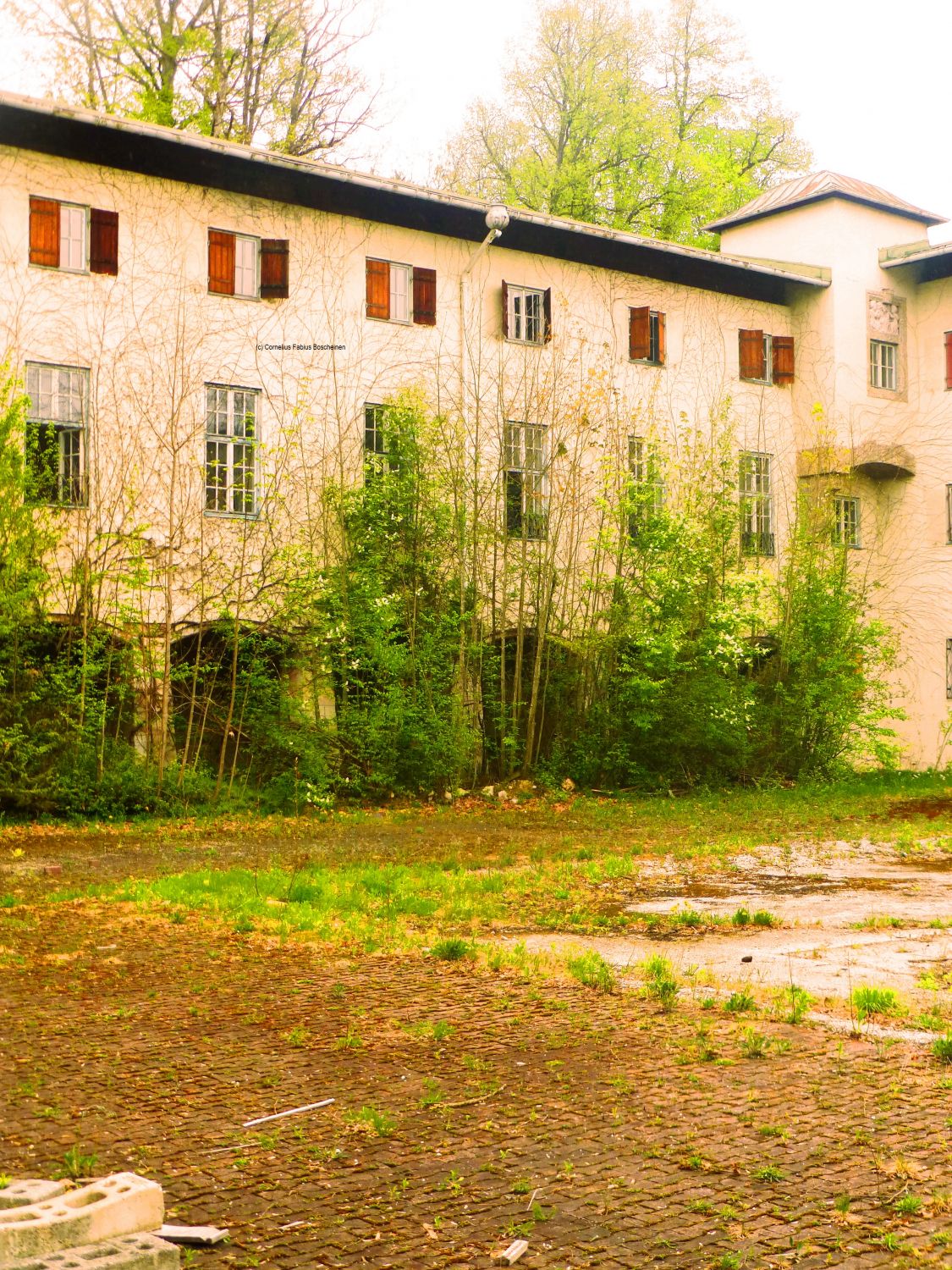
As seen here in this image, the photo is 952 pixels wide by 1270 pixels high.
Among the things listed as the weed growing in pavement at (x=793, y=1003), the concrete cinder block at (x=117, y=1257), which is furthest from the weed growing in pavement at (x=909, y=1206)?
the weed growing in pavement at (x=793, y=1003)

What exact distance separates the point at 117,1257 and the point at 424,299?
73.5 feet

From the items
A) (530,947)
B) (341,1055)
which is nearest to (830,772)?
(530,947)

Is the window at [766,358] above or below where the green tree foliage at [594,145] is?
below

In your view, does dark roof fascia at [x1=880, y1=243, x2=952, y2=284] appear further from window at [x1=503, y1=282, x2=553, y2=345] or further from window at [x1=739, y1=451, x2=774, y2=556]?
window at [x1=503, y1=282, x2=553, y2=345]

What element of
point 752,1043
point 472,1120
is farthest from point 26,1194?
point 752,1043

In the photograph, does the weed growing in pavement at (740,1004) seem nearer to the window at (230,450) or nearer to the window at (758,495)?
the window at (230,450)

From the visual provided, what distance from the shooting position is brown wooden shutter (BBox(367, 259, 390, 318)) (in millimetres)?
24188

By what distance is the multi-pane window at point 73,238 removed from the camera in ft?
68.7

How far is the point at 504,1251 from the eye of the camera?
14.1 feet

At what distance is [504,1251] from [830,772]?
2301cm

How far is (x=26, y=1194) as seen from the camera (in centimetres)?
399

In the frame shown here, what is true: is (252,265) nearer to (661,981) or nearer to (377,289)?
(377,289)

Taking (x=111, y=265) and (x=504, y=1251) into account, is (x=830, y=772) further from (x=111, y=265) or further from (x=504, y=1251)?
(x=504, y=1251)

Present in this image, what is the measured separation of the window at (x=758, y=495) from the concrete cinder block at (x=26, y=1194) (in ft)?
83.8
